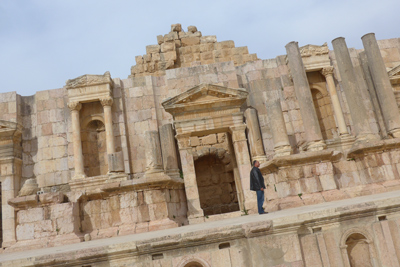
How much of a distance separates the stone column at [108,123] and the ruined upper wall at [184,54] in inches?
184

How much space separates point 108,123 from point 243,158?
557cm

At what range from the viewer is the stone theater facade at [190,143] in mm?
10289

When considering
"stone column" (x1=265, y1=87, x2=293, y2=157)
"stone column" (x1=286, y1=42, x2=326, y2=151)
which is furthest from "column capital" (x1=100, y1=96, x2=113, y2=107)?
"stone column" (x1=286, y1=42, x2=326, y2=151)

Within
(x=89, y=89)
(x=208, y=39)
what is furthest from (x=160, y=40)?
(x=89, y=89)

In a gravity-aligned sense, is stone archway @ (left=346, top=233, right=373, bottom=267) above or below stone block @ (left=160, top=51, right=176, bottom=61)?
below

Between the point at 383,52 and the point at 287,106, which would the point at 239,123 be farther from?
the point at 383,52

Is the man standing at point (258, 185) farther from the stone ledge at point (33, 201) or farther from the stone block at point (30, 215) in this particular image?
the stone block at point (30, 215)

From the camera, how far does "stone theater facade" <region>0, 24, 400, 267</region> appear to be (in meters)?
10.3

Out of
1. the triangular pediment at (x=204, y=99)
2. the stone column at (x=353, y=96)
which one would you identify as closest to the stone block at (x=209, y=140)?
the triangular pediment at (x=204, y=99)

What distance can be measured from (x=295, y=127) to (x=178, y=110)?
5.02 meters

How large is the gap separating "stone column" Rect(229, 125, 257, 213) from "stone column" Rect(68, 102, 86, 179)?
5965 mm

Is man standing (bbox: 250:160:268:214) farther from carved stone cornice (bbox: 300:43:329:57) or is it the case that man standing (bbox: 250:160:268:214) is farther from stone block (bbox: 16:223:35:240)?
carved stone cornice (bbox: 300:43:329:57)

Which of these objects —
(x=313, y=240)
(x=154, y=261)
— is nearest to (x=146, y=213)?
(x=154, y=261)

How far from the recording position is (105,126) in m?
13.4
